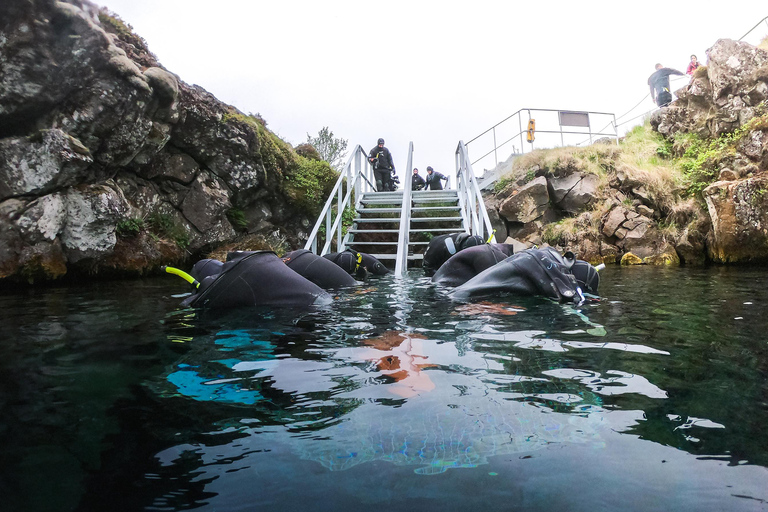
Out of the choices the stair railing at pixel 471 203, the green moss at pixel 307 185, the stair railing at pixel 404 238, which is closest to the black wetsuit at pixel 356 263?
the stair railing at pixel 404 238

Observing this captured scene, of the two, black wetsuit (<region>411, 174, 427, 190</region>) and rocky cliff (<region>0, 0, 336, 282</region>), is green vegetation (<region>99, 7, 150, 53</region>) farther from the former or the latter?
black wetsuit (<region>411, 174, 427, 190</region>)

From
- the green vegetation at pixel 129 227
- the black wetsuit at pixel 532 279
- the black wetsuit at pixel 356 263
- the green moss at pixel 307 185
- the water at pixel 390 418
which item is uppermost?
the green moss at pixel 307 185

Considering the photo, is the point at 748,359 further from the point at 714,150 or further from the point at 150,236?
the point at 714,150

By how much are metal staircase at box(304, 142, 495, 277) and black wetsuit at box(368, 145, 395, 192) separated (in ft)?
2.50

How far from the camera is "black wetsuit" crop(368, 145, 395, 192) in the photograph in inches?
470

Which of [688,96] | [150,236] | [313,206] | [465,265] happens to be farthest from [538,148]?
[150,236]

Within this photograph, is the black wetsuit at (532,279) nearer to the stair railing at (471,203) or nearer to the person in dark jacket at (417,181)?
the stair railing at (471,203)

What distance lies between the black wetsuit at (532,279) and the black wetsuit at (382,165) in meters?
8.78

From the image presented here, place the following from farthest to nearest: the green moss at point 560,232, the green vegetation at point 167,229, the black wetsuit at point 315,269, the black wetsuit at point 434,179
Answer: the black wetsuit at point 434,179, the green moss at point 560,232, the green vegetation at point 167,229, the black wetsuit at point 315,269

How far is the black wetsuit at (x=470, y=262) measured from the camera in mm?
4242

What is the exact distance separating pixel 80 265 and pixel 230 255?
4.38 meters

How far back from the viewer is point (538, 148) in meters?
13.9

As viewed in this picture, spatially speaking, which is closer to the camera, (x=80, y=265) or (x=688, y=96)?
(x=80, y=265)

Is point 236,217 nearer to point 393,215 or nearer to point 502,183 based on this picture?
point 393,215
